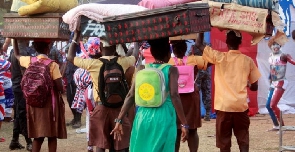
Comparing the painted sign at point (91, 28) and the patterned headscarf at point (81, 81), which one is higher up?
the painted sign at point (91, 28)

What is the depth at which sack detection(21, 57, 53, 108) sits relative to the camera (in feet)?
23.1

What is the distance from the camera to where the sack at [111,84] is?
21.4ft

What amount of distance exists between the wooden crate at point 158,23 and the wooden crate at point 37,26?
1.49 metres

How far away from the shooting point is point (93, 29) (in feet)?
20.9

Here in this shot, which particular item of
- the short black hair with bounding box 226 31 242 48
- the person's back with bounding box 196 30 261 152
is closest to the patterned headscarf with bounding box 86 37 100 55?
the person's back with bounding box 196 30 261 152

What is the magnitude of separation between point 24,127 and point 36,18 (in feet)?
9.23

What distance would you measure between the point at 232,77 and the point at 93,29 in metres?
1.75

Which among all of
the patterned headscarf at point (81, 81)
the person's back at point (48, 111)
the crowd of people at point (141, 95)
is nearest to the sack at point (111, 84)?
the crowd of people at point (141, 95)

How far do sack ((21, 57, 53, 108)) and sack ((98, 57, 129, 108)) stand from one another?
0.87 metres

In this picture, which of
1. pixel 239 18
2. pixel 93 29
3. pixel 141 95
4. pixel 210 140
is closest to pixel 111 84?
pixel 93 29

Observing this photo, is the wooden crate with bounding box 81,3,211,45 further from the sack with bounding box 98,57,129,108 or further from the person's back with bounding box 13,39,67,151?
the person's back with bounding box 13,39,67,151

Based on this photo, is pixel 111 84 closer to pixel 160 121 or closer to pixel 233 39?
pixel 160 121

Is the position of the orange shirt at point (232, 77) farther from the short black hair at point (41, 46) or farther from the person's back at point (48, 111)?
the short black hair at point (41, 46)

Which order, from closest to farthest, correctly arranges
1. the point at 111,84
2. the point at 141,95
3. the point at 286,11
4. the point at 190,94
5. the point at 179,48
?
the point at 141,95, the point at 111,84, the point at 190,94, the point at 179,48, the point at 286,11
